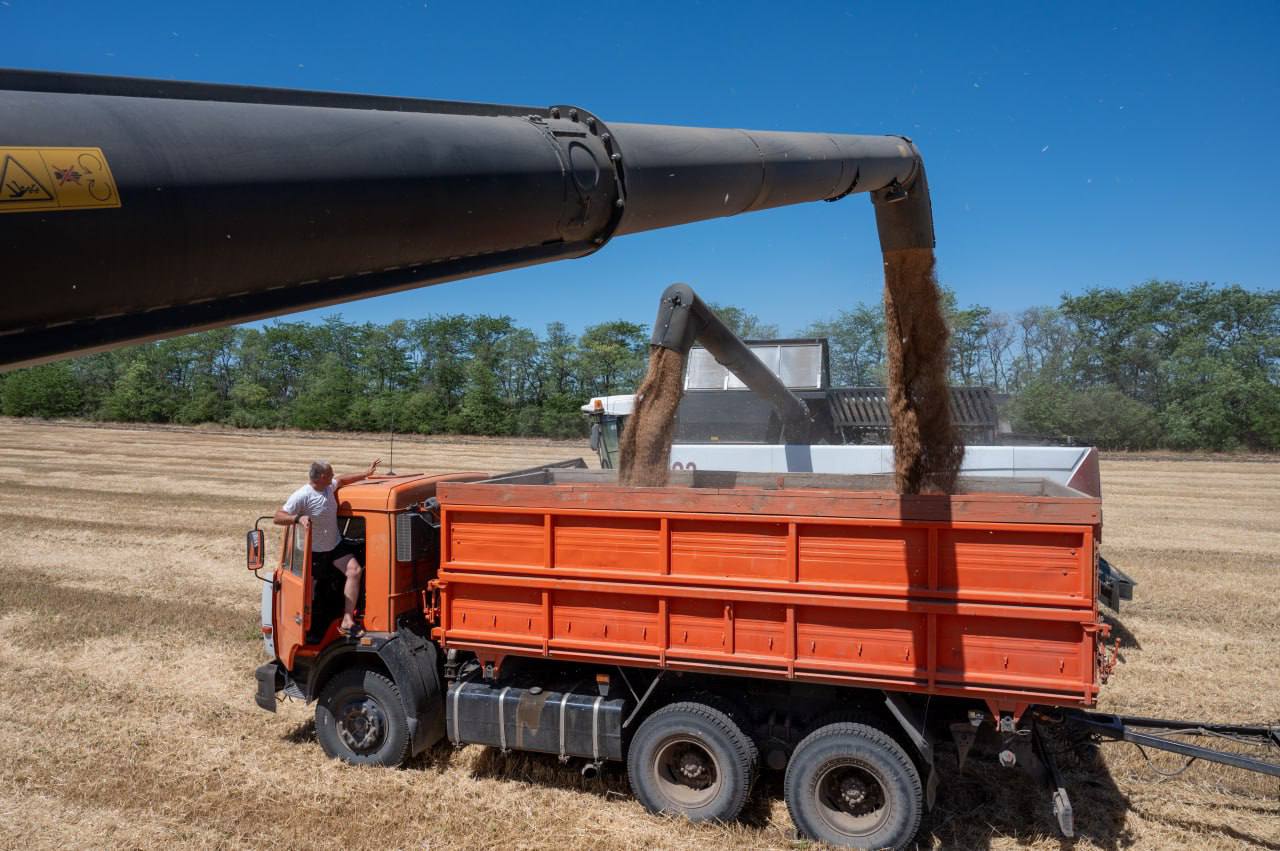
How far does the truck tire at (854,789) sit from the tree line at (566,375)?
3256 cm

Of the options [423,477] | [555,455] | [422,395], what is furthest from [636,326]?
[423,477]

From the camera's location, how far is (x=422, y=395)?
1841 inches

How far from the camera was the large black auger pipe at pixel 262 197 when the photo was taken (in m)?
1.16

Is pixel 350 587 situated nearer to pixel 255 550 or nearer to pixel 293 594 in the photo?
pixel 293 594

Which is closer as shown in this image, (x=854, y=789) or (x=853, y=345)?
(x=854, y=789)

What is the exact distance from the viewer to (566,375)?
53.1 metres

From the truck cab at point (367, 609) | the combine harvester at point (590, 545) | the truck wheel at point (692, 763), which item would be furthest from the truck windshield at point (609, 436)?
the truck wheel at point (692, 763)

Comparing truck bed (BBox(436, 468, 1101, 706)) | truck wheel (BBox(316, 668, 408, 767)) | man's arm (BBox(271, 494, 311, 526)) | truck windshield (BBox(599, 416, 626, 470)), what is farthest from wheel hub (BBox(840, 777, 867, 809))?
truck windshield (BBox(599, 416, 626, 470))

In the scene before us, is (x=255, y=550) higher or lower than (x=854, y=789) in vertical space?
higher

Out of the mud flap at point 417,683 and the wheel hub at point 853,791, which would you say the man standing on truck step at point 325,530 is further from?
the wheel hub at point 853,791

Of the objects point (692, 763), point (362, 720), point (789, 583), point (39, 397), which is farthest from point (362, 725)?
point (39, 397)

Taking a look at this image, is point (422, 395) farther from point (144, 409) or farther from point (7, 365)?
point (7, 365)

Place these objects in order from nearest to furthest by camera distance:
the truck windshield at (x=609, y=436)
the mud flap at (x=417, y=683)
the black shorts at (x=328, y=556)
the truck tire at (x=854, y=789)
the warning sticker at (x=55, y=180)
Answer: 1. the warning sticker at (x=55, y=180)
2. the truck tire at (x=854, y=789)
3. the mud flap at (x=417, y=683)
4. the black shorts at (x=328, y=556)
5. the truck windshield at (x=609, y=436)

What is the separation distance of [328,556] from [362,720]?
113 cm
